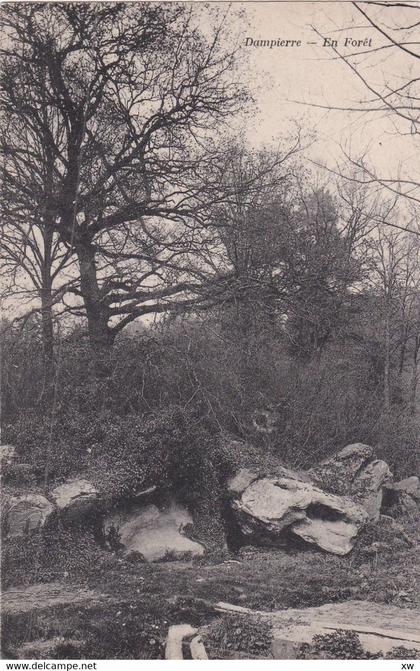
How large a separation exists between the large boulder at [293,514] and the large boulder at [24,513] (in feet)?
11.2

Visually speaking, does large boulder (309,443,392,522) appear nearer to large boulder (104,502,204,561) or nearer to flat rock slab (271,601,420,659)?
large boulder (104,502,204,561)

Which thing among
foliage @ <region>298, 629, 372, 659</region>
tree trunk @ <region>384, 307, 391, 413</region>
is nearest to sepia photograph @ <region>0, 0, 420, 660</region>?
foliage @ <region>298, 629, 372, 659</region>

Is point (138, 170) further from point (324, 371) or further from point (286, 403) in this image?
point (324, 371)

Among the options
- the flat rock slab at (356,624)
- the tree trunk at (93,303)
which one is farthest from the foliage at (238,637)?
the tree trunk at (93,303)

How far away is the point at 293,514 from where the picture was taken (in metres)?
9.90

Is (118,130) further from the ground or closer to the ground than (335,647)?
further from the ground

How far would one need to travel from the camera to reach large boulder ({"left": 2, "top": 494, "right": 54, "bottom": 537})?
8141 millimetres

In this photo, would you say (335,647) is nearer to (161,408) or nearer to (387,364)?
(161,408)

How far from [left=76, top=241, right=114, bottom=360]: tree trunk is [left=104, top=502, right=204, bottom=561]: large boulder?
328 cm

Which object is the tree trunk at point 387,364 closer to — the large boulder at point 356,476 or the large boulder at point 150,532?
the large boulder at point 356,476

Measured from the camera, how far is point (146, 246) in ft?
37.7

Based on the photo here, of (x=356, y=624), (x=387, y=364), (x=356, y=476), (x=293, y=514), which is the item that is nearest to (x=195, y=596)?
(x=356, y=624)

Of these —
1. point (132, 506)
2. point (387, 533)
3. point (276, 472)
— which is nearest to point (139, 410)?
point (132, 506)

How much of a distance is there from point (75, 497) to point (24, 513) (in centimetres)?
84
